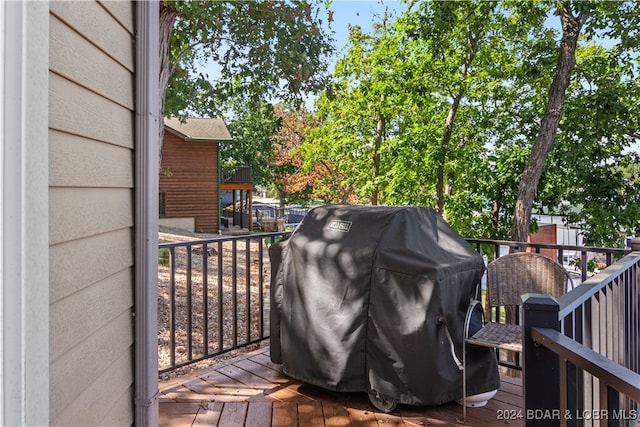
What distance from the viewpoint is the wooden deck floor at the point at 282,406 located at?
2504mm

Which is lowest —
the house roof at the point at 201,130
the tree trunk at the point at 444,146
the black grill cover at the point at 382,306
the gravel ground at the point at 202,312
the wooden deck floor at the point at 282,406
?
the gravel ground at the point at 202,312

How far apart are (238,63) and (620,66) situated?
6725mm

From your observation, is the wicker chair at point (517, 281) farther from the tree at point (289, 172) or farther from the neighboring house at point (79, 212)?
the tree at point (289, 172)

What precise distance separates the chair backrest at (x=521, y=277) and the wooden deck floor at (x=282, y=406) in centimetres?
58

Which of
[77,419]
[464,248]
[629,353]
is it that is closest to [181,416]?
[77,419]

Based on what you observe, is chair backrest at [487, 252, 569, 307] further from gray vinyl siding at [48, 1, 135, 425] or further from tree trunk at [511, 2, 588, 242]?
tree trunk at [511, 2, 588, 242]

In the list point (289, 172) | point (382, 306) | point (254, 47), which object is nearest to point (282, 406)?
point (382, 306)

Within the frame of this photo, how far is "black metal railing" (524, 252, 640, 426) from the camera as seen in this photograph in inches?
38.8

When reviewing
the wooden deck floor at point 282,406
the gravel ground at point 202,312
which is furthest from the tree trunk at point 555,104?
the wooden deck floor at point 282,406

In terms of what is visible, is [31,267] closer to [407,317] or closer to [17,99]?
[17,99]

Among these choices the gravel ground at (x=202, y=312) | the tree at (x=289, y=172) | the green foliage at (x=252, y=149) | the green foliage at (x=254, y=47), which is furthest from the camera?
the green foliage at (x=252, y=149)

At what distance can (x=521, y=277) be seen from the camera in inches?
117

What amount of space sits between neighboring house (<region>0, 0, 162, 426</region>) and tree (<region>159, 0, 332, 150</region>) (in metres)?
3.50

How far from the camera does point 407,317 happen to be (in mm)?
2422
